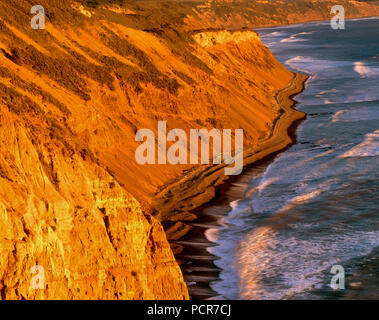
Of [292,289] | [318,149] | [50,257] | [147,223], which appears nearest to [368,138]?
[318,149]

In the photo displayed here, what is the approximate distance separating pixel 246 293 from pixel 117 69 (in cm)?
2324

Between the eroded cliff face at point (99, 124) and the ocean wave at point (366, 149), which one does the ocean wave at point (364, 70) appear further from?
the ocean wave at point (366, 149)

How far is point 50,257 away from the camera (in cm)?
1636

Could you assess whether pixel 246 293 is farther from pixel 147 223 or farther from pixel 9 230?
pixel 9 230

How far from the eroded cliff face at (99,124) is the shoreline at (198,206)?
3.16 feet

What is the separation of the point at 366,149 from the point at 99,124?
17690 mm

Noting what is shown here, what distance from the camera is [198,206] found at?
35.0 m

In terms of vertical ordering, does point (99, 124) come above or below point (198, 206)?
above

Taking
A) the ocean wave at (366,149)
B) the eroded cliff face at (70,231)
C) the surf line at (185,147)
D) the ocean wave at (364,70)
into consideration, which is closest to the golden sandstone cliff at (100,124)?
the eroded cliff face at (70,231)

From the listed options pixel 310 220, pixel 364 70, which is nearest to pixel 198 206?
pixel 310 220

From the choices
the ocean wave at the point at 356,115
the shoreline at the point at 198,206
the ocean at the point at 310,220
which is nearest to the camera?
the ocean at the point at 310,220

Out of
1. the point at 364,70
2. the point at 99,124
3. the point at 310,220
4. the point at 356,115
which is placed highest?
the point at 364,70

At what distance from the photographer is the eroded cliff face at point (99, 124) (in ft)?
55.3

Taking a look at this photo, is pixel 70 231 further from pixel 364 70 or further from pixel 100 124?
pixel 364 70
